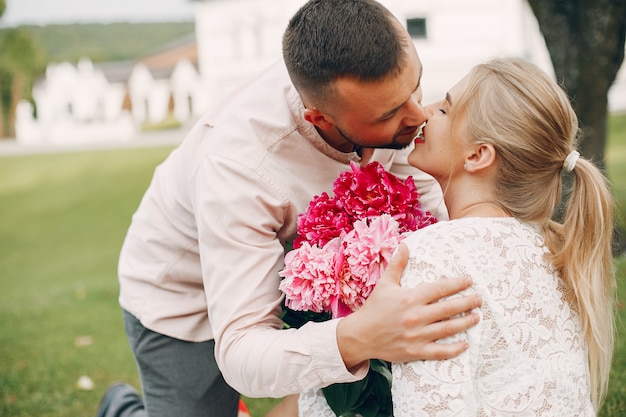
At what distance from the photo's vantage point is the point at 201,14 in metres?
39.0

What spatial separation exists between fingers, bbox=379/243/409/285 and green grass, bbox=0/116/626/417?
1.24m

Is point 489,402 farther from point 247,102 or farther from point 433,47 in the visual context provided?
point 433,47

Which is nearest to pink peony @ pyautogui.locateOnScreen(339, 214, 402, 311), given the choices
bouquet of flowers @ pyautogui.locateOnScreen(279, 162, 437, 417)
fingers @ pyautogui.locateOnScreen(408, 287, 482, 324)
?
bouquet of flowers @ pyautogui.locateOnScreen(279, 162, 437, 417)

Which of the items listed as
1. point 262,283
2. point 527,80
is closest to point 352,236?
point 262,283

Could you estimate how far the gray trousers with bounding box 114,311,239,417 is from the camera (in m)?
3.20

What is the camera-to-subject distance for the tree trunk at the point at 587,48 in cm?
656

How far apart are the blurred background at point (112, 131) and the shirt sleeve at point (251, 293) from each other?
1.24m

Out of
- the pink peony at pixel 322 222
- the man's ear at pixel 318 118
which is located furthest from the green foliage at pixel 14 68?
the pink peony at pixel 322 222

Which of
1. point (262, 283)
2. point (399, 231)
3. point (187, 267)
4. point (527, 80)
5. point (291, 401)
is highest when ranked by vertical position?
point (527, 80)

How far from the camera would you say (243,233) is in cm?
252

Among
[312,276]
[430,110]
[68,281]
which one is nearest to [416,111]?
[430,110]

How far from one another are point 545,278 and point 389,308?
55 cm

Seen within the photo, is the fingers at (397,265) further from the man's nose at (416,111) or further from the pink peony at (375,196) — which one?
the man's nose at (416,111)

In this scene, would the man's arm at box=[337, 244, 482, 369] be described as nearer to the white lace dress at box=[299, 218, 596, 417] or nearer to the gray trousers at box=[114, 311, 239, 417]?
the white lace dress at box=[299, 218, 596, 417]
